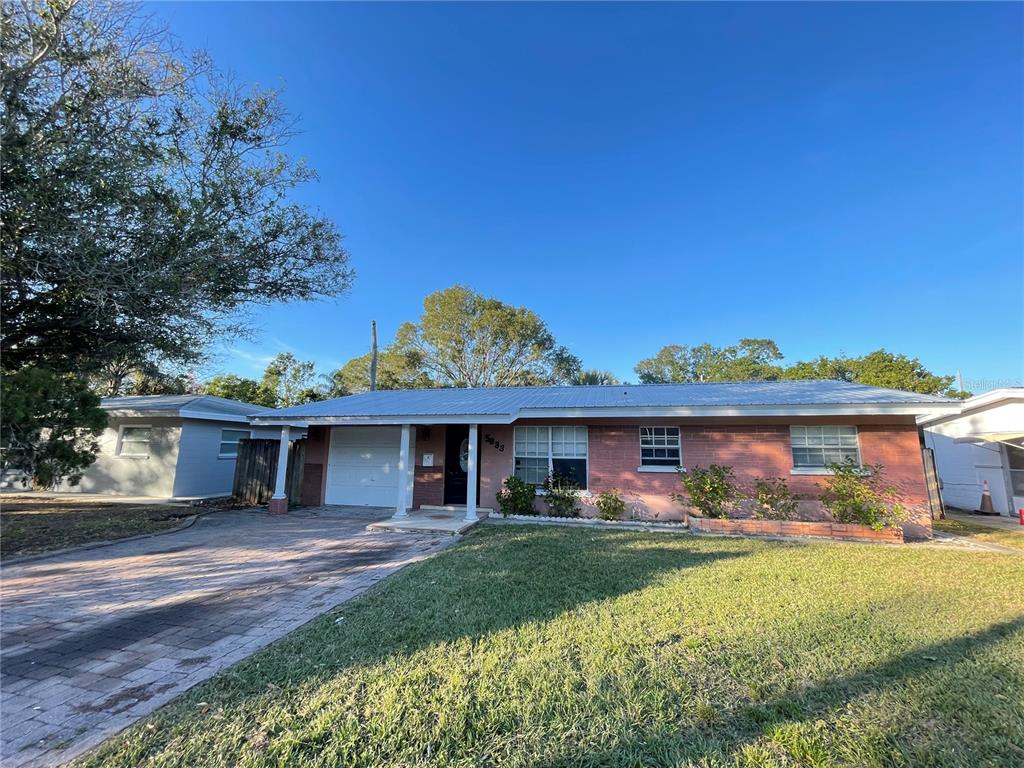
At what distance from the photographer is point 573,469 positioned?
11414 millimetres

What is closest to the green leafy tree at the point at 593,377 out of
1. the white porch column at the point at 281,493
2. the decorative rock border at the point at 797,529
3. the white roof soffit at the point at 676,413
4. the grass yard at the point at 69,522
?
the white roof soffit at the point at 676,413

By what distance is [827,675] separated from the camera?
3307mm

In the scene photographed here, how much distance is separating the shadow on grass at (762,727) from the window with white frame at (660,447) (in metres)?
7.25

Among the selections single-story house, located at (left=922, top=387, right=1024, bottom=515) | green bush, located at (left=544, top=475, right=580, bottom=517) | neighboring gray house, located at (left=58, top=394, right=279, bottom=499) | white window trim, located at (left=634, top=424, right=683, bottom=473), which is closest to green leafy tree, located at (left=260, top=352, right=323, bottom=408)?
neighboring gray house, located at (left=58, top=394, right=279, bottom=499)

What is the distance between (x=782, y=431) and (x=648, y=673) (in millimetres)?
8900

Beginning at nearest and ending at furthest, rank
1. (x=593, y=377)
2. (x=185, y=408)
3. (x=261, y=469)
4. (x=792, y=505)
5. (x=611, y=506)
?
(x=792, y=505) < (x=611, y=506) < (x=261, y=469) < (x=185, y=408) < (x=593, y=377)

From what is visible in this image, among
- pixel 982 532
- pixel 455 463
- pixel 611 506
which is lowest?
pixel 982 532

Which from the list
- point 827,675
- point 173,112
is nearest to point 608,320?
point 173,112

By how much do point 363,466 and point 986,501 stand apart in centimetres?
1922

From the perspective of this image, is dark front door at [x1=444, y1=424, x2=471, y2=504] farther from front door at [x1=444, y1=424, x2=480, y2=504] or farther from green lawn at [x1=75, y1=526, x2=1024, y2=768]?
green lawn at [x1=75, y1=526, x2=1024, y2=768]

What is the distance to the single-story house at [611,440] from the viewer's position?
970 centimetres

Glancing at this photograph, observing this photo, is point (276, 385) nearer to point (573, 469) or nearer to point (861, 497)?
point (573, 469)

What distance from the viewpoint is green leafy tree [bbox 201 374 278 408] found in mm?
28562

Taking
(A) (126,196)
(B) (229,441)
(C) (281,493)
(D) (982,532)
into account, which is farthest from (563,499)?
(B) (229,441)
